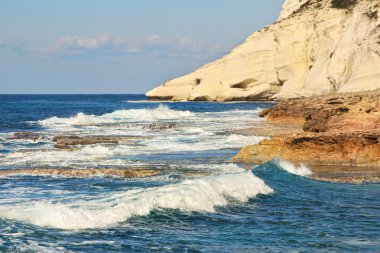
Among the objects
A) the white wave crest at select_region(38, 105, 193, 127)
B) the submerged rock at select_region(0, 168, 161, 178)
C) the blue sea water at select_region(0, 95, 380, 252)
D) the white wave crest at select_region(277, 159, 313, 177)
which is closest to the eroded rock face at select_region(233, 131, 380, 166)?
the white wave crest at select_region(277, 159, 313, 177)

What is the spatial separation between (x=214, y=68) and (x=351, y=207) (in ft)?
305

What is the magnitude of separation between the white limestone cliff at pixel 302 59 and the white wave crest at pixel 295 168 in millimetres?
47684

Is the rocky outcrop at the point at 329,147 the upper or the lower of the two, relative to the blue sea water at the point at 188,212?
upper

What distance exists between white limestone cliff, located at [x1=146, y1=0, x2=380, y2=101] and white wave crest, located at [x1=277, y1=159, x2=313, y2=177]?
47684mm

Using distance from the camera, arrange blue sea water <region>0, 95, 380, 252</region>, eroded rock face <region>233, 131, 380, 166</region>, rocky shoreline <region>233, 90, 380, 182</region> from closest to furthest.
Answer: blue sea water <region>0, 95, 380, 252</region>
rocky shoreline <region>233, 90, 380, 182</region>
eroded rock face <region>233, 131, 380, 166</region>

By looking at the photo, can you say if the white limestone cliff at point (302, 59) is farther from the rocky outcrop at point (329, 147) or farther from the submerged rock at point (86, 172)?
the submerged rock at point (86, 172)

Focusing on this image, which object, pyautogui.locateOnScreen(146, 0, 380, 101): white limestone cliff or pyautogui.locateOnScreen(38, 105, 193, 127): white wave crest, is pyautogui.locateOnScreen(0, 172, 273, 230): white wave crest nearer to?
pyautogui.locateOnScreen(38, 105, 193, 127): white wave crest

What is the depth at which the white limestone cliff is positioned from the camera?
74938 mm

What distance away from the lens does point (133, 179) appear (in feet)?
68.9

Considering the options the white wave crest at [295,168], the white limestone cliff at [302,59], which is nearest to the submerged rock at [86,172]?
the white wave crest at [295,168]

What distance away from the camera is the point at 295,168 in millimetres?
22688

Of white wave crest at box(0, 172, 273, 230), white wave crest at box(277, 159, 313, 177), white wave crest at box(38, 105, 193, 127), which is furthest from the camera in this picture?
white wave crest at box(38, 105, 193, 127)

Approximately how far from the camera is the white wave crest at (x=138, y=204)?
45.8 feet

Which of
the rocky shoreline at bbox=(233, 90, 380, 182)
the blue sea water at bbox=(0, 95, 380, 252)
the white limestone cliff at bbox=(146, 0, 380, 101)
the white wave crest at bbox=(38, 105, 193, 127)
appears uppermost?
the white limestone cliff at bbox=(146, 0, 380, 101)
